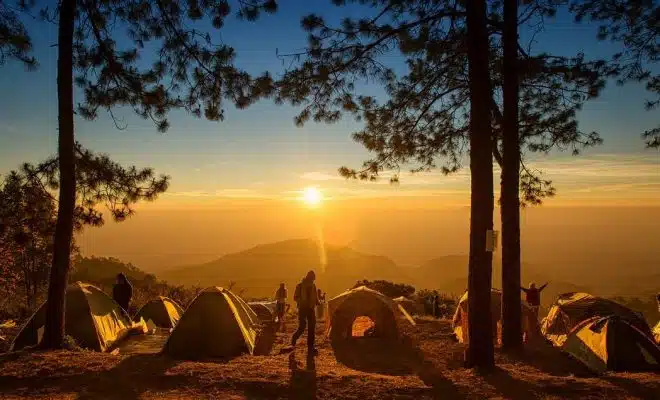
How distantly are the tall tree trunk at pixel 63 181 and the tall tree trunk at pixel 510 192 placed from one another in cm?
974

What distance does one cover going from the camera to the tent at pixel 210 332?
10695 millimetres

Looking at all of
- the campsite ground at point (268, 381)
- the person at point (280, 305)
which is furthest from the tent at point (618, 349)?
the person at point (280, 305)

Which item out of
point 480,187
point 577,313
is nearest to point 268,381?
point 480,187

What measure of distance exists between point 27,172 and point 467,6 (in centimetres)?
993

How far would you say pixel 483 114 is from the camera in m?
8.80

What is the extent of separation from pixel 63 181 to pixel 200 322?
445 cm

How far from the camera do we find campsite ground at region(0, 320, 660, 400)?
7102 millimetres

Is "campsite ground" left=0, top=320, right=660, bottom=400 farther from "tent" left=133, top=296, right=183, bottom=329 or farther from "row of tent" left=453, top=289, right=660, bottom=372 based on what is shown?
"tent" left=133, top=296, right=183, bottom=329

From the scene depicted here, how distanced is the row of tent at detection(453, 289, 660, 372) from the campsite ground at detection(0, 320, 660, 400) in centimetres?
124

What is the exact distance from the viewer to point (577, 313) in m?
13.7

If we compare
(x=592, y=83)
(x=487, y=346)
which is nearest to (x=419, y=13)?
(x=592, y=83)

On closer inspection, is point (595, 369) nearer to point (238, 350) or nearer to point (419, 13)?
point (238, 350)

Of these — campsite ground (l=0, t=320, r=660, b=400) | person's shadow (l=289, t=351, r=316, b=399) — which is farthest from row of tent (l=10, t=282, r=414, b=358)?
person's shadow (l=289, t=351, r=316, b=399)

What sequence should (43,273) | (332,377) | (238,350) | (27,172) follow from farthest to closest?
(43,273)
(238,350)
(27,172)
(332,377)
